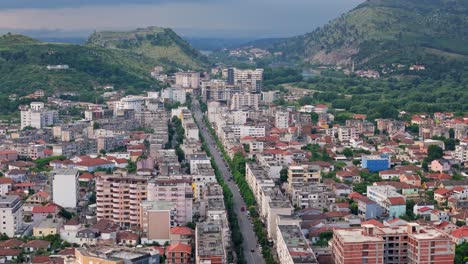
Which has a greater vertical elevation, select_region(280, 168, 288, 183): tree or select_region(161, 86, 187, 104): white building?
select_region(161, 86, 187, 104): white building

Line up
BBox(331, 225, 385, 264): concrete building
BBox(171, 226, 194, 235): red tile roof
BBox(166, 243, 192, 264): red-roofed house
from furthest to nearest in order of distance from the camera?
1. BBox(171, 226, 194, 235): red tile roof
2. BBox(166, 243, 192, 264): red-roofed house
3. BBox(331, 225, 385, 264): concrete building

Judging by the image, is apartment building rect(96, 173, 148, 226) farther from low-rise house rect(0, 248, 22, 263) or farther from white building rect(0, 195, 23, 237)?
low-rise house rect(0, 248, 22, 263)

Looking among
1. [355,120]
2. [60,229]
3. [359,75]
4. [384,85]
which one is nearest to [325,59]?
[359,75]

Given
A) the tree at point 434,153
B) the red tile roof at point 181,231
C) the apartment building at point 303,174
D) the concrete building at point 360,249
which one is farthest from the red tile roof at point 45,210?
the tree at point 434,153

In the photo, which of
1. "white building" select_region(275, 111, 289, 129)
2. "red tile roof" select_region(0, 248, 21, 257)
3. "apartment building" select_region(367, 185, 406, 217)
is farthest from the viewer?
"white building" select_region(275, 111, 289, 129)

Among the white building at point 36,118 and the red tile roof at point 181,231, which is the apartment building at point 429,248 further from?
the white building at point 36,118

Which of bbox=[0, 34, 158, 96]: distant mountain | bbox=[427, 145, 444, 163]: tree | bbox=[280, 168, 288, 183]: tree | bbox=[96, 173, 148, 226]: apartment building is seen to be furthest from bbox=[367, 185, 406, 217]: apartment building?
bbox=[0, 34, 158, 96]: distant mountain
